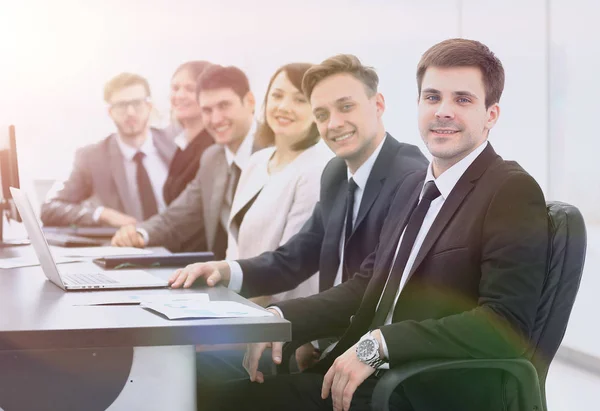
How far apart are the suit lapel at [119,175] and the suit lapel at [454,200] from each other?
353 cm

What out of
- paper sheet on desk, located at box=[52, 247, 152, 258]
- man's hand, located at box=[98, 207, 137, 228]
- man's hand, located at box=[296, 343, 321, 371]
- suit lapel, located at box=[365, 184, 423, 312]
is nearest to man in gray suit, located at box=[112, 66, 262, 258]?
man's hand, located at box=[98, 207, 137, 228]

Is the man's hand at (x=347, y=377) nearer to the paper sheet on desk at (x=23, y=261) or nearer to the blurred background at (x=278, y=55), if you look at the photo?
the paper sheet on desk at (x=23, y=261)

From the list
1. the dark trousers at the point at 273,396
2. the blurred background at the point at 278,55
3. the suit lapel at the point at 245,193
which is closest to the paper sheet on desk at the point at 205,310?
the dark trousers at the point at 273,396

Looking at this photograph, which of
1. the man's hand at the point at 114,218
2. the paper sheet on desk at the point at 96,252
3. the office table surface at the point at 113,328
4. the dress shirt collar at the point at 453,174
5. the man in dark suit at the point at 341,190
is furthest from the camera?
the man's hand at the point at 114,218

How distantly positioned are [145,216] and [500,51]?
8.22 ft

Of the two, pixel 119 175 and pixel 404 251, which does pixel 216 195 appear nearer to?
pixel 119 175

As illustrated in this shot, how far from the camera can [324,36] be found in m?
5.12

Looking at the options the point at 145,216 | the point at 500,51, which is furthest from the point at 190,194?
the point at 500,51

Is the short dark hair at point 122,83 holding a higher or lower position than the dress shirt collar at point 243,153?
higher

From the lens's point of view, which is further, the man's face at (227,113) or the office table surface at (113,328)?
the man's face at (227,113)

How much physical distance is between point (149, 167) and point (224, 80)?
0.81 metres

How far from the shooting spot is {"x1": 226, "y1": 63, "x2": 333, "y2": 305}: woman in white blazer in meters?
3.90

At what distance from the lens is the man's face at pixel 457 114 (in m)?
2.19

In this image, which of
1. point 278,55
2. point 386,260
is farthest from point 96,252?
point 278,55
